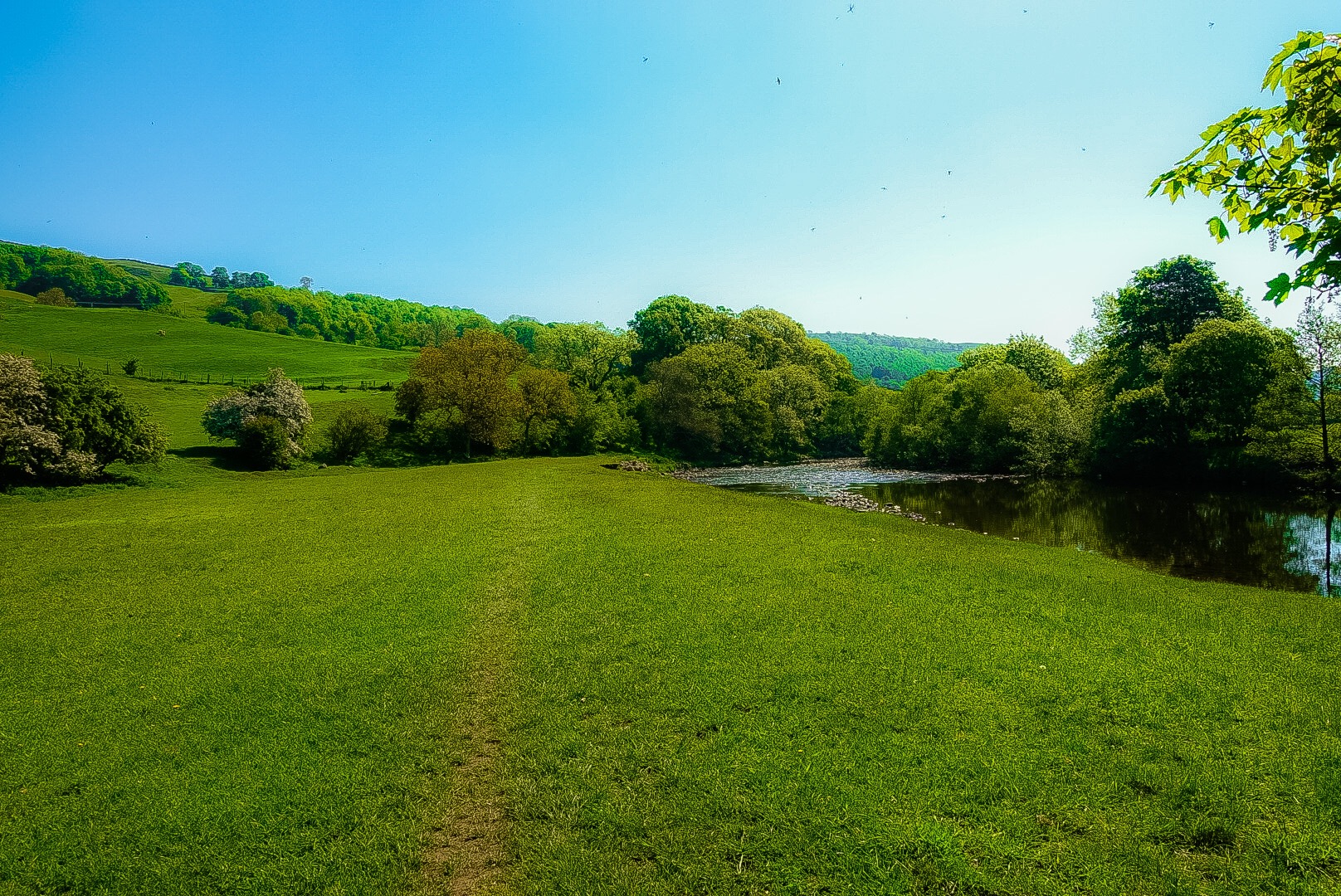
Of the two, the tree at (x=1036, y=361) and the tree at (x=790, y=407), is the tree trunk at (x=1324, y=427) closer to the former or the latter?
the tree at (x=1036, y=361)

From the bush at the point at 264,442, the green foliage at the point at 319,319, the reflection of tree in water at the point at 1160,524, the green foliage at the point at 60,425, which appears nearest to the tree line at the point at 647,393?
the bush at the point at 264,442

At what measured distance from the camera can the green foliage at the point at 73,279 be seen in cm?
13200

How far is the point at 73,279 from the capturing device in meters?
136

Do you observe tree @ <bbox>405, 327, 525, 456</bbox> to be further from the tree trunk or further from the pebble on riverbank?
the tree trunk

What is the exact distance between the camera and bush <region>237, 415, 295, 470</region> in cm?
4031

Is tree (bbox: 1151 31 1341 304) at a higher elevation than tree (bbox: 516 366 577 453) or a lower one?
higher

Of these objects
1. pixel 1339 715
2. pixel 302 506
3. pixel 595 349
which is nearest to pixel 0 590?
pixel 302 506

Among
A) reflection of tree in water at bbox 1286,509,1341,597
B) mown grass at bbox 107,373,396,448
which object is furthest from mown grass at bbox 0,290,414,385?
reflection of tree in water at bbox 1286,509,1341,597

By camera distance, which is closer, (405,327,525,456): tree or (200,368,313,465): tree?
(200,368,313,465): tree

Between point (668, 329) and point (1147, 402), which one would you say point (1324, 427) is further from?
point (668, 329)

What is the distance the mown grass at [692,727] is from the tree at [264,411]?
97.8ft

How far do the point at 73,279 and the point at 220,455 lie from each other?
144 meters

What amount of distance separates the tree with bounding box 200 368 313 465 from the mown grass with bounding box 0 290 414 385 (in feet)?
122

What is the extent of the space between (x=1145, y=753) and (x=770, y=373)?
219ft
